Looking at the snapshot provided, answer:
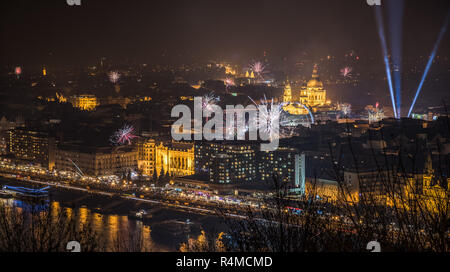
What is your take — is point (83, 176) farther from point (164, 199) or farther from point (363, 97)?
point (363, 97)

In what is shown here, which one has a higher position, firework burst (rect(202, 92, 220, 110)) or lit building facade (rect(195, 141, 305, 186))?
firework burst (rect(202, 92, 220, 110))

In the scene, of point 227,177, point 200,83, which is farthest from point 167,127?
point 200,83

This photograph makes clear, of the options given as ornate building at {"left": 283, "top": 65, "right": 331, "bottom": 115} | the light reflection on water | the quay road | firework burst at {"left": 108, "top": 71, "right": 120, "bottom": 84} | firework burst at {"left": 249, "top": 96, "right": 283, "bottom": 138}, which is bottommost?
the light reflection on water

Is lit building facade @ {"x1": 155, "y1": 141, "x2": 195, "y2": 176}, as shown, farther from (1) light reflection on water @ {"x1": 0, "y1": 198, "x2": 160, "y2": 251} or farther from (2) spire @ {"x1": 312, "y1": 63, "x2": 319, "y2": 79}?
(2) spire @ {"x1": 312, "y1": 63, "x2": 319, "y2": 79}

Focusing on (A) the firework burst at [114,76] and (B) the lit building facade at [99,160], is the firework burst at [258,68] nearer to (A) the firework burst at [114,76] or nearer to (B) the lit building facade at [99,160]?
(A) the firework burst at [114,76]

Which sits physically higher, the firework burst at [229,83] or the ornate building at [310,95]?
the firework burst at [229,83]

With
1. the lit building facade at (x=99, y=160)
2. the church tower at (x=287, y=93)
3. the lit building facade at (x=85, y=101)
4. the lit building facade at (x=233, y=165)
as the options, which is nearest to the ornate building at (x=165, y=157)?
the lit building facade at (x=99, y=160)

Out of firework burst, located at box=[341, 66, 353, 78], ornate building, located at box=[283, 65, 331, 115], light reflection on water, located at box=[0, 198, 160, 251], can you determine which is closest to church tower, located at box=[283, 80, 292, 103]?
ornate building, located at box=[283, 65, 331, 115]
